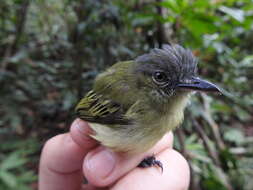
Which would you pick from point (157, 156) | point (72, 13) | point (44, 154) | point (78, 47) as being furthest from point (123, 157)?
point (72, 13)

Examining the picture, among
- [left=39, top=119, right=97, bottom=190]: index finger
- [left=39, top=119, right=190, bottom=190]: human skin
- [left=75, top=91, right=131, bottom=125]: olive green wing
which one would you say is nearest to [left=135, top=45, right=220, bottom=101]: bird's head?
[left=75, top=91, right=131, bottom=125]: olive green wing

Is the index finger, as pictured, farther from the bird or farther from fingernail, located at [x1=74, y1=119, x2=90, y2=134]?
the bird

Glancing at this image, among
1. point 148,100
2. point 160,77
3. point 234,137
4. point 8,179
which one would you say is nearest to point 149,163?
point 148,100

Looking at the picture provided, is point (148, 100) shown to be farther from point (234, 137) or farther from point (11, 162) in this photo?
point (234, 137)

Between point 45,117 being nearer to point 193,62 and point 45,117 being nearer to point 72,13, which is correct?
point 72,13

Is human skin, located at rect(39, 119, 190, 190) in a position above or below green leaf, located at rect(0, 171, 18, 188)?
above

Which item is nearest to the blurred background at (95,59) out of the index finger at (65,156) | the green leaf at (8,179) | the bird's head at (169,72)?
the green leaf at (8,179)
